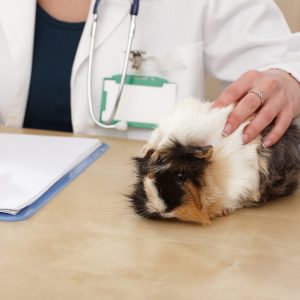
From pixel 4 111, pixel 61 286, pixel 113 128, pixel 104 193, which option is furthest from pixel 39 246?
pixel 4 111

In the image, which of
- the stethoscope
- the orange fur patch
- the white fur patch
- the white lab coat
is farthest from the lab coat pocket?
the orange fur patch

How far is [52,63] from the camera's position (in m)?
1.43

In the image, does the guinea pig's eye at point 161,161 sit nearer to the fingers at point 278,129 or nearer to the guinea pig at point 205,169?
the guinea pig at point 205,169

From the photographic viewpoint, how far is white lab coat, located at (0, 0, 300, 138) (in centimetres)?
136

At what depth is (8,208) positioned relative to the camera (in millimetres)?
741

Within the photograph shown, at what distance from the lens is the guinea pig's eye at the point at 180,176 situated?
71 cm

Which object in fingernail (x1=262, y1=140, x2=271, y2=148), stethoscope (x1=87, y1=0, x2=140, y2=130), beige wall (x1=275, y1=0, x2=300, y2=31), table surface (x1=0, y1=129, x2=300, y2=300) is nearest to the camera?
table surface (x1=0, y1=129, x2=300, y2=300)

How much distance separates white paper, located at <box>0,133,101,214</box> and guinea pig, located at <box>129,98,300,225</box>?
184 mm

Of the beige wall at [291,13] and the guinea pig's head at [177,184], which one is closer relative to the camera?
the guinea pig's head at [177,184]

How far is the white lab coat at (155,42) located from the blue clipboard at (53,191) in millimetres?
321

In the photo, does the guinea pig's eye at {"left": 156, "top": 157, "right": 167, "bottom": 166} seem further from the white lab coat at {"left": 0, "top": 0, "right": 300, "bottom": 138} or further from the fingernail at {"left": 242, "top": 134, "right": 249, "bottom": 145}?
the white lab coat at {"left": 0, "top": 0, "right": 300, "bottom": 138}

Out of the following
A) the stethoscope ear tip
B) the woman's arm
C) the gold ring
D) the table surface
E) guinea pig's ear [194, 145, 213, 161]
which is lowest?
the stethoscope ear tip

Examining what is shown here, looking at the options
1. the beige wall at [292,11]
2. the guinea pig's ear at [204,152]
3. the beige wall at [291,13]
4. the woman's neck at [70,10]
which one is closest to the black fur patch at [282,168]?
the guinea pig's ear at [204,152]

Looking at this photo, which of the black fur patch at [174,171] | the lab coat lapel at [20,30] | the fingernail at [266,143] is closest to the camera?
the black fur patch at [174,171]
